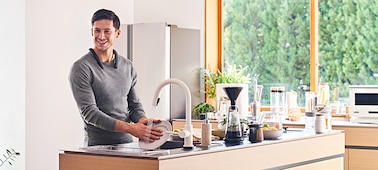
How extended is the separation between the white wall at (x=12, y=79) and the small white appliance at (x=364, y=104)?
9.23 feet

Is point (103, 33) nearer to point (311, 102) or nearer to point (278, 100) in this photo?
point (311, 102)

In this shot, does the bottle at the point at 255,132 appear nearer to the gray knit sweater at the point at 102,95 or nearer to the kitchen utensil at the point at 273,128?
the kitchen utensil at the point at 273,128

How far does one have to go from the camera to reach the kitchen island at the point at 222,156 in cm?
277

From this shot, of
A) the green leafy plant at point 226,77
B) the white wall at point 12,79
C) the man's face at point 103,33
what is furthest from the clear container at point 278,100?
the man's face at point 103,33

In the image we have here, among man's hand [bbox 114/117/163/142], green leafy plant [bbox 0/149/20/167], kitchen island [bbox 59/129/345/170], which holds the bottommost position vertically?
green leafy plant [bbox 0/149/20/167]

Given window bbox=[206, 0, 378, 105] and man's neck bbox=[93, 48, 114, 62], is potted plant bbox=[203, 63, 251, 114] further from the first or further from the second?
man's neck bbox=[93, 48, 114, 62]

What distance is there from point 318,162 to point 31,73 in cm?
270

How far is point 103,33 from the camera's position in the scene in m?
3.33

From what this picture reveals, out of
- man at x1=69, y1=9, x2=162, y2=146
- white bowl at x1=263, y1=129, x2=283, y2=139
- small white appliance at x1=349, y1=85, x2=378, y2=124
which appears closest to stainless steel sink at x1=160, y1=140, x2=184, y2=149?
man at x1=69, y1=9, x2=162, y2=146

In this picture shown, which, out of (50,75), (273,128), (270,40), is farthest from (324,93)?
(50,75)

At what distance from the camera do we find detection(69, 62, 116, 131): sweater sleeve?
320 cm

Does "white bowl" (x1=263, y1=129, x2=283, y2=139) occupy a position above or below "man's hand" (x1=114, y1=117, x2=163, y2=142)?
below

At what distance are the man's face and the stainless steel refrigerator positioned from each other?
2.47m

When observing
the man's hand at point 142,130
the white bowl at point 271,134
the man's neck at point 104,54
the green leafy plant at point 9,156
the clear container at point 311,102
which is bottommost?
the green leafy plant at point 9,156
